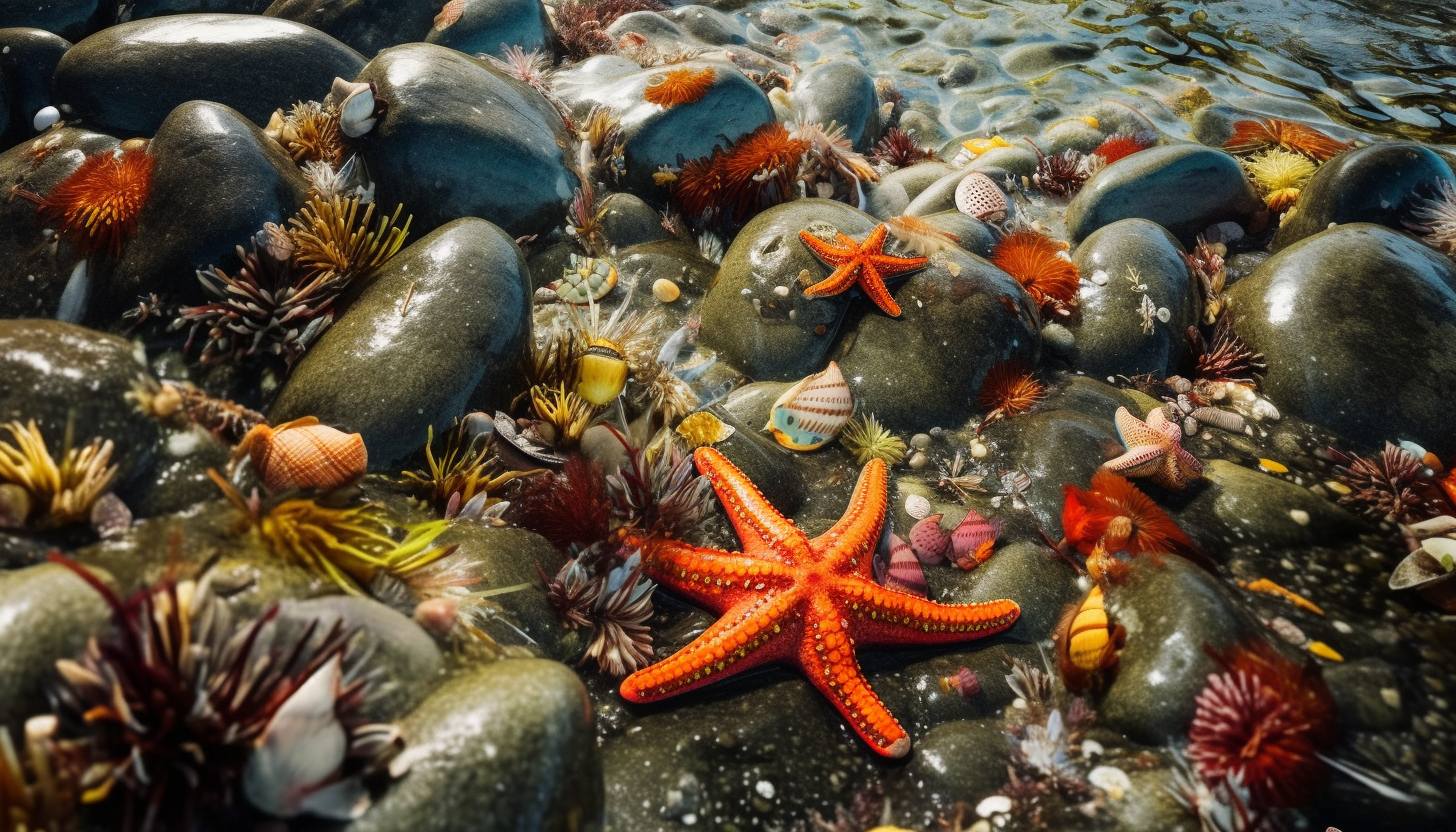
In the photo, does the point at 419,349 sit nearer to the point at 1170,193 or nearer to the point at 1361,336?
the point at 1361,336

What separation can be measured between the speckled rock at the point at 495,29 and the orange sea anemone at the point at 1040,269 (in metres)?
6.06

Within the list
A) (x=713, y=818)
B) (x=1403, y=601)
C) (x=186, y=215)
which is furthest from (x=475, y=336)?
(x=1403, y=601)

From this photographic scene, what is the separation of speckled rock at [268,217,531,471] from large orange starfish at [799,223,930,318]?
2175 millimetres

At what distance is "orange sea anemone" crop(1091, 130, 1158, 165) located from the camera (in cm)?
902

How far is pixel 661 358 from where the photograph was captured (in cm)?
529

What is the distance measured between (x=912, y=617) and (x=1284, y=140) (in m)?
8.77

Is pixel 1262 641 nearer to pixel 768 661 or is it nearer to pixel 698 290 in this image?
pixel 768 661

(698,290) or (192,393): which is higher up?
(192,393)

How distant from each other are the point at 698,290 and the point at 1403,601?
506cm

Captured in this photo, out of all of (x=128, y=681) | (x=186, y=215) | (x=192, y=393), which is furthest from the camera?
(x=186, y=215)

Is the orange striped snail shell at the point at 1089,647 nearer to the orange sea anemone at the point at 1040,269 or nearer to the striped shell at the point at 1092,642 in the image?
the striped shell at the point at 1092,642

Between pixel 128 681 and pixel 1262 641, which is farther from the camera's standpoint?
pixel 1262 641

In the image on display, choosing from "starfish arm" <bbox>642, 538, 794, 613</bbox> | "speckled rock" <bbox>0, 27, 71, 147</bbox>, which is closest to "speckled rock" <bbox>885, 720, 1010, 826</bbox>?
"starfish arm" <bbox>642, 538, 794, 613</bbox>

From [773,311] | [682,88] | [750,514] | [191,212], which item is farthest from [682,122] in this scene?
[750,514]
